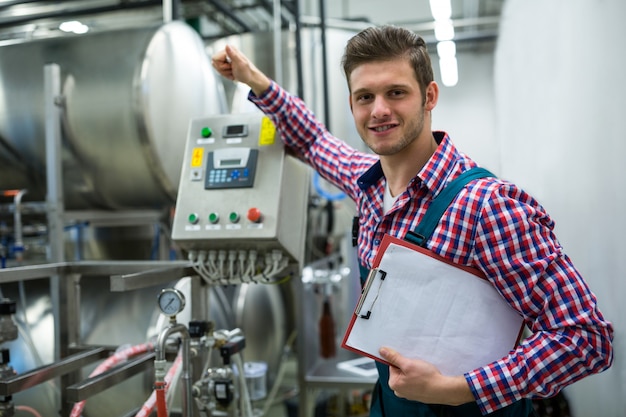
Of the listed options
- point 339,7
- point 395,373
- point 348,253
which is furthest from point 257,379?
point 339,7

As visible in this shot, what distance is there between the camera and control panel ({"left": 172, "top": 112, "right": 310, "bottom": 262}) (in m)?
1.46

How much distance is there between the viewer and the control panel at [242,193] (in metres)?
1.46

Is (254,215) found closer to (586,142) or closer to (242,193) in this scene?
(242,193)

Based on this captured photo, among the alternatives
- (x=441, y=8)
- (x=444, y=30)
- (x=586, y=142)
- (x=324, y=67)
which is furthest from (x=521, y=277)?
(x=444, y=30)

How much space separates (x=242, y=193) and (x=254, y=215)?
99 mm

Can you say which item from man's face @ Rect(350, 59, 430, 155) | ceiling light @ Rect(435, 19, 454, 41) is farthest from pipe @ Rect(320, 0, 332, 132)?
ceiling light @ Rect(435, 19, 454, 41)

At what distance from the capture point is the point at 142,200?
7.71ft

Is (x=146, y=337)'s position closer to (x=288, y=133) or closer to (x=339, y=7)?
(x=288, y=133)

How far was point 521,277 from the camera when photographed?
0.94 m

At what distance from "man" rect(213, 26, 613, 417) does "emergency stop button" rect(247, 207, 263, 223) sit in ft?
1.00

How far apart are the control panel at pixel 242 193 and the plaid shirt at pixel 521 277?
1.56 feet

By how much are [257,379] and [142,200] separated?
100cm

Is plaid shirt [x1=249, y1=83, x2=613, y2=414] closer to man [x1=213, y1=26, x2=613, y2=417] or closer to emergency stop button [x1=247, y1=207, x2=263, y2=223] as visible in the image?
man [x1=213, y1=26, x2=613, y2=417]

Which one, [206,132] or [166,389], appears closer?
[166,389]
